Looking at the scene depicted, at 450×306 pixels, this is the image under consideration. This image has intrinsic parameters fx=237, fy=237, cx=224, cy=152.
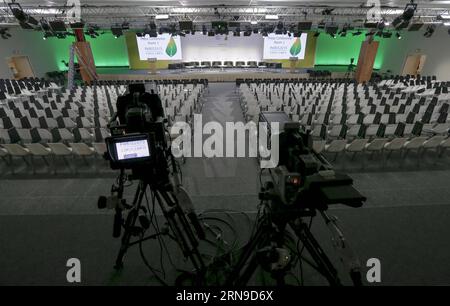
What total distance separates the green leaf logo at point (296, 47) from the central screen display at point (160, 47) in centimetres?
973

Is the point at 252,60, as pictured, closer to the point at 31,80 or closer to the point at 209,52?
the point at 209,52

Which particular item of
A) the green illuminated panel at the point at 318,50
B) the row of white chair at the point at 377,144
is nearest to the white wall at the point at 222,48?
the green illuminated panel at the point at 318,50

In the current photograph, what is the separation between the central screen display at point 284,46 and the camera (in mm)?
19991

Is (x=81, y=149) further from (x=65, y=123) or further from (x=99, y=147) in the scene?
(x=65, y=123)

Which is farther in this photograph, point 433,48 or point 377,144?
point 433,48

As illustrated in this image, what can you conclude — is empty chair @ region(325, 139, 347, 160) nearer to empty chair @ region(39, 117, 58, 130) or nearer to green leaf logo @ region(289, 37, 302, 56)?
empty chair @ region(39, 117, 58, 130)

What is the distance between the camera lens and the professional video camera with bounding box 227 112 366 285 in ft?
4.73

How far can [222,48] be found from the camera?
20.8 m

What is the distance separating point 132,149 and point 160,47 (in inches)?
816

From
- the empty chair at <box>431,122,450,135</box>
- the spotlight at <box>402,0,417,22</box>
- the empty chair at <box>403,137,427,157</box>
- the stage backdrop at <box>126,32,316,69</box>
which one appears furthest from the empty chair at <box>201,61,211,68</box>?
the empty chair at <box>403,137,427,157</box>

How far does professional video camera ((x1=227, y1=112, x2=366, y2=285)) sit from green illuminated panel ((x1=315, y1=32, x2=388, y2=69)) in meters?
23.2

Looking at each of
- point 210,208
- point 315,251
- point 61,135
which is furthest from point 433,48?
point 61,135

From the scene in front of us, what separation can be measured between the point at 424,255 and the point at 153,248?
12.0 feet

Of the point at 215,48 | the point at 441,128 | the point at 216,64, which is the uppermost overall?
the point at 215,48
